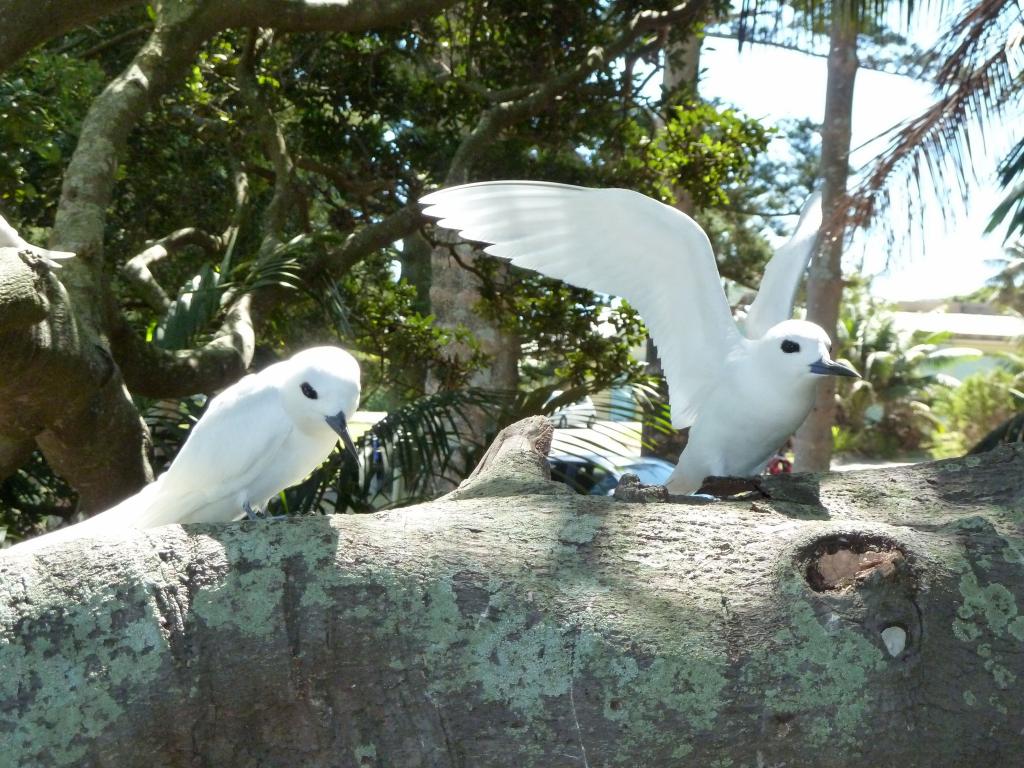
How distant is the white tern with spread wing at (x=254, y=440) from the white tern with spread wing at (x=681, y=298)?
2.82ft

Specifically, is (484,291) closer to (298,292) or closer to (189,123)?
(298,292)

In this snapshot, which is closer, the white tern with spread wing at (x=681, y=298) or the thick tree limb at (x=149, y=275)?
the white tern with spread wing at (x=681, y=298)

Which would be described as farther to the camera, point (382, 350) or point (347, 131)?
point (347, 131)

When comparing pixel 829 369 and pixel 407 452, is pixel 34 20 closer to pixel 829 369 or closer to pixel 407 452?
pixel 407 452

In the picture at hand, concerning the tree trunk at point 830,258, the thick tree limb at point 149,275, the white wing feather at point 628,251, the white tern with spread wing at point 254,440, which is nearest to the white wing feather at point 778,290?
the white wing feather at point 628,251

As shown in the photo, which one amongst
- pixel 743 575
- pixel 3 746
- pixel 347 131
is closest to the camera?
pixel 3 746

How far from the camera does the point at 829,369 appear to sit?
3.33 metres

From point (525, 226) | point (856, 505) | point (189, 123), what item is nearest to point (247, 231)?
point (189, 123)

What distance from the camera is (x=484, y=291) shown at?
22.0 feet

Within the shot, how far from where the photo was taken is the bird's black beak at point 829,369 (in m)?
3.31

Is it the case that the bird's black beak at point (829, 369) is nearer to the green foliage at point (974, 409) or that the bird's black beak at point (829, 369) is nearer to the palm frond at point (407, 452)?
the palm frond at point (407, 452)

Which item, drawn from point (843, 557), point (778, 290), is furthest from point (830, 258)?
point (843, 557)

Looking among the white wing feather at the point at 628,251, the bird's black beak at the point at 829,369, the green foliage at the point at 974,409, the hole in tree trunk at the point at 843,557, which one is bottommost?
the green foliage at the point at 974,409

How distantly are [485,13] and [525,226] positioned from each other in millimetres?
3562
